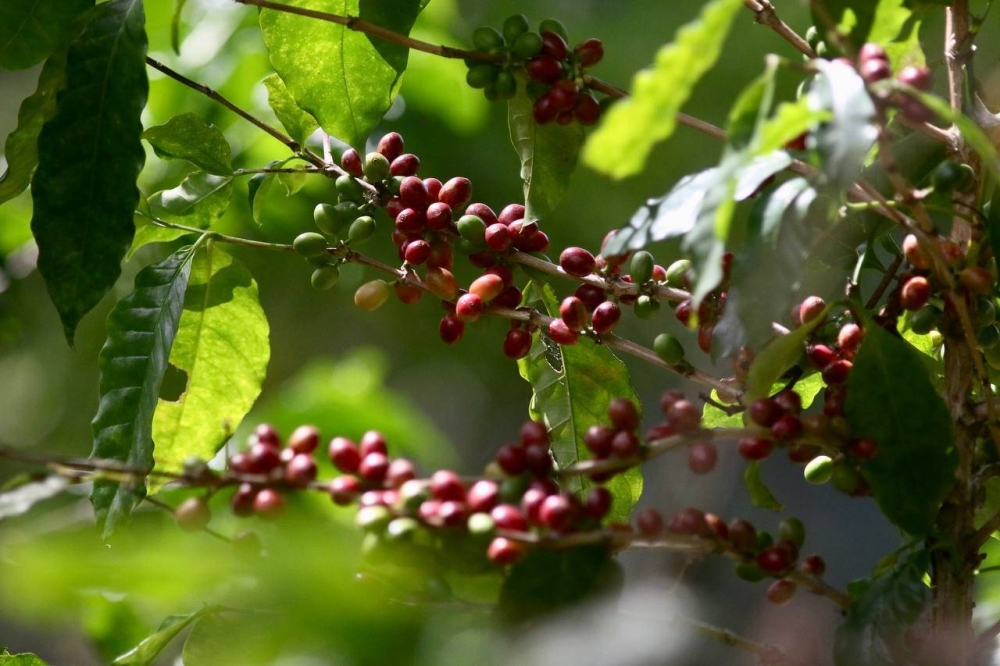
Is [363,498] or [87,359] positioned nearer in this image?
[363,498]

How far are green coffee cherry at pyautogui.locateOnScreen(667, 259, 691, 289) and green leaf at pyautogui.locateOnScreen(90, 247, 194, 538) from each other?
295 mm

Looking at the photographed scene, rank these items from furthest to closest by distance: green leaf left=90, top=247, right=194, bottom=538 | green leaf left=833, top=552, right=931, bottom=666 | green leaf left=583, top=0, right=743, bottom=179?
1. green leaf left=90, top=247, right=194, bottom=538
2. green leaf left=833, top=552, right=931, bottom=666
3. green leaf left=583, top=0, right=743, bottom=179

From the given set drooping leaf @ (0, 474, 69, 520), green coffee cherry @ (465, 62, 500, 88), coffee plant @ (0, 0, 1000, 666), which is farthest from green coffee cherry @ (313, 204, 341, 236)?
drooping leaf @ (0, 474, 69, 520)

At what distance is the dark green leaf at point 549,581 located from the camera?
0.43 metres

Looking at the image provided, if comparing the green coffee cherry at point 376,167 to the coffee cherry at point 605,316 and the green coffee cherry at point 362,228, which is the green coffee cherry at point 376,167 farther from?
the coffee cherry at point 605,316

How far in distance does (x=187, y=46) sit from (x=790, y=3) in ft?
3.96

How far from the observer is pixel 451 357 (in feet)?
6.90

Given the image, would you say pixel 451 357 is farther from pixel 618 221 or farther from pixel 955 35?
pixel 955 35

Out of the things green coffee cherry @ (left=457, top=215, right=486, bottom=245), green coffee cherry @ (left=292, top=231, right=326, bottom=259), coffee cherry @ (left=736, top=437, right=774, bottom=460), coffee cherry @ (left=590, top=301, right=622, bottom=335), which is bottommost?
coffee cherry @ (left=736, top=437, right=774, bottom=460)

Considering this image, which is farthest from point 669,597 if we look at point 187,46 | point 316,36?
point 187,46

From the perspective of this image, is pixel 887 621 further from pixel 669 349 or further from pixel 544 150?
pixel 544 150

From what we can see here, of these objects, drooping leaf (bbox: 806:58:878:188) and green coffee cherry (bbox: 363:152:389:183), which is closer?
drooping leaf (bbox: 806:58:878:188)

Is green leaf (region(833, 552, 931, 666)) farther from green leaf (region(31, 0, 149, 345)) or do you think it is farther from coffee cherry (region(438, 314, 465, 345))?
green leaf (region(31, 0, 149, 345))

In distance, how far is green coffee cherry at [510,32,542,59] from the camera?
1.78 feet
